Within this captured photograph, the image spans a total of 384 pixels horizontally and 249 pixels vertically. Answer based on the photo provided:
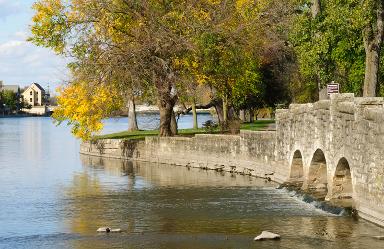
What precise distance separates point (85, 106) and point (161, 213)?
26.5 metres

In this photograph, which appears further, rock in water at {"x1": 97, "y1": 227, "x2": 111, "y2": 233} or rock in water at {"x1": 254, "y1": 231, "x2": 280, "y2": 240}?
rock in water at {"x1": 97, "y1": 227, "x2": 111, "y2": 233}

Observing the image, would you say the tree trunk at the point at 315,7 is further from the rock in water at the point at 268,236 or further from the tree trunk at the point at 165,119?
the rock in water at the point at 268,236

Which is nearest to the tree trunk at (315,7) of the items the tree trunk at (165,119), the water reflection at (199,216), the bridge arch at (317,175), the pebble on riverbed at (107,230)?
the water reflection at (199,216)

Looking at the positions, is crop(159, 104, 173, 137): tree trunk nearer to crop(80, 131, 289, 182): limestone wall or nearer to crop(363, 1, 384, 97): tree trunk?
crop(80, 131, 289, 182): limestone wall

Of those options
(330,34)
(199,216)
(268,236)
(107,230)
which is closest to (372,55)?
(330,34)

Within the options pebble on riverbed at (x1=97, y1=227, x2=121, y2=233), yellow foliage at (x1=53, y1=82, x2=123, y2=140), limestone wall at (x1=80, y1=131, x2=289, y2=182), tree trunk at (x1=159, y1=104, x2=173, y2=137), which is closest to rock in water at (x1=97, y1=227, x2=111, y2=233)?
pebble on riverbed at (x1=97, y1=227, x2=121, y2=233)

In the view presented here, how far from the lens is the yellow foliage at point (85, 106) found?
166 ft

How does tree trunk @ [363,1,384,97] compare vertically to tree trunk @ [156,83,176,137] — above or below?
above

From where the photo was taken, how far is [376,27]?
35719 mm

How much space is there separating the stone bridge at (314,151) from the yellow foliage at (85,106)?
2.95 metres

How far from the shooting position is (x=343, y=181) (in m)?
27.9

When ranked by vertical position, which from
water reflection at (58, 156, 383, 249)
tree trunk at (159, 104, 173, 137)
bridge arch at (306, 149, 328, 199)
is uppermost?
tree trunk at (159, 104, 173, 137)

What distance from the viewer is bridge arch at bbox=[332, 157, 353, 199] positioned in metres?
27.8

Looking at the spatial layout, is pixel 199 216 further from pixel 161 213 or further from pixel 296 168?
pixel 296 168
